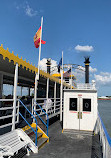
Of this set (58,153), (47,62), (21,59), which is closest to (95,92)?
(58,153)

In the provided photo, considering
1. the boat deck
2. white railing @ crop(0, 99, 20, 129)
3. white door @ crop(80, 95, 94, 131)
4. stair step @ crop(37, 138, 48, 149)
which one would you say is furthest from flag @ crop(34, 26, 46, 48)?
the boat deck

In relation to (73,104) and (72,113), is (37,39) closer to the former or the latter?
(73,104)

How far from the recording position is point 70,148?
580 centimetres

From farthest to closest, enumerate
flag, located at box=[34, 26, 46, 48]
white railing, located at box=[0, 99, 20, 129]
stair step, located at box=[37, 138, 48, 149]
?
flag, located at box=[34, 26, 46, 48] → stair step, located at box=[37, 138, 48, 149] → white railing, located at box=[0, 99, 20, 129]

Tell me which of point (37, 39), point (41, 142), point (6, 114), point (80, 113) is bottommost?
point (41, 142)

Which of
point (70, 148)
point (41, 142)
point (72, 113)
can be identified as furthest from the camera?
point (72, 113)

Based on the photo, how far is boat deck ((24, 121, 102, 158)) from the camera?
5.12 m

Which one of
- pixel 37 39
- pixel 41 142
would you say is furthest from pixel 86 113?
pixel 37 39

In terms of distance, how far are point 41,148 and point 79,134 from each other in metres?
2.91

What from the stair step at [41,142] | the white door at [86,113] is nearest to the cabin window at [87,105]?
the white door at [86,113]

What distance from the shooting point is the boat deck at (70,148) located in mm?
5119

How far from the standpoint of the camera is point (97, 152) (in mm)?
5422

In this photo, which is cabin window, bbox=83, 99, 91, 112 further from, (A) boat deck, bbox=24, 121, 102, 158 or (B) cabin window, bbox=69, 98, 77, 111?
(A) boat deck, bbox=24, 121, 102, 158

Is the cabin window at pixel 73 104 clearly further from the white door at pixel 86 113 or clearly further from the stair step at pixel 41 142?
the stair step at pixel 41 142
